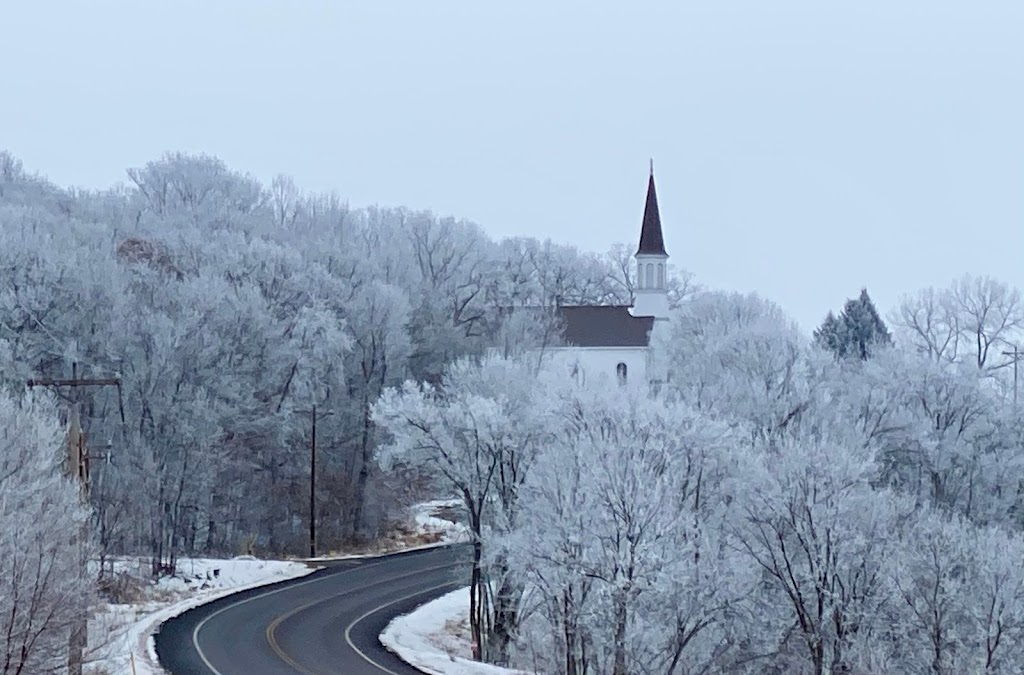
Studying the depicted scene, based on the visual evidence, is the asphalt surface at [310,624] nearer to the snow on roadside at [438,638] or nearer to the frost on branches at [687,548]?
the snow on roadside at [438,638]

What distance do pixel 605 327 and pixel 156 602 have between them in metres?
40.2

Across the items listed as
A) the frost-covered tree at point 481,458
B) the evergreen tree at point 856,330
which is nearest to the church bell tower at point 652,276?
the evergreen tree at point 856,330

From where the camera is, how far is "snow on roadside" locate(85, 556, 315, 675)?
84.0 ft

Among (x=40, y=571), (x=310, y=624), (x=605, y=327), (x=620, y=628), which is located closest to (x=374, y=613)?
(x=310, y=624)

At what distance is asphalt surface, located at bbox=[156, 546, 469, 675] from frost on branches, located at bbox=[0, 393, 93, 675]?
4923mm

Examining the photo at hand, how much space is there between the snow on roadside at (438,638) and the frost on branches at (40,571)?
7.68 meters

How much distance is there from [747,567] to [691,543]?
10.9 ft

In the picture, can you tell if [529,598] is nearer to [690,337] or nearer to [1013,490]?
[1013,490]

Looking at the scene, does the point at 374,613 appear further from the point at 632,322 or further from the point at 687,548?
the point at 632,322

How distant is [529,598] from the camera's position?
30.2m

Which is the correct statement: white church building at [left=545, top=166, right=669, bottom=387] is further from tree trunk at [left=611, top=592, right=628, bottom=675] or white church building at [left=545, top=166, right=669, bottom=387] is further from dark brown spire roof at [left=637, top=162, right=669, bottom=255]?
tree trunk at [left=611, top=592, right=628, bottom=675]

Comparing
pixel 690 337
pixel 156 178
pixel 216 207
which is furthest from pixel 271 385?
pixel 156 178

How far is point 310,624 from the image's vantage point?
32.5 meters

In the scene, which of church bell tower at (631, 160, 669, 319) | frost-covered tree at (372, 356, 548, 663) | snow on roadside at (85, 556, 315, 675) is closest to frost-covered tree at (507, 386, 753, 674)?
frost-covered tree at (372, 356, 548, 663)
